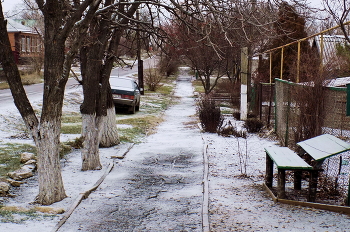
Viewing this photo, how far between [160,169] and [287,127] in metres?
3.59

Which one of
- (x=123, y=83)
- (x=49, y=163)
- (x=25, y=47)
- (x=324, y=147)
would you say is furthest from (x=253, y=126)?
(x=25, y=47)

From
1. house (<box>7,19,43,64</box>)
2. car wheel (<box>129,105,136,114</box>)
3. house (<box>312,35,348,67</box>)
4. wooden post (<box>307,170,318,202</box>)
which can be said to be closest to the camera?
wooden post (<box>307,170,318,202</box>)

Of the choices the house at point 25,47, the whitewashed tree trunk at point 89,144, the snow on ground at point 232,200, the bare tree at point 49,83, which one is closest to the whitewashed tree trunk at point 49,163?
the bare tree at point 49,83

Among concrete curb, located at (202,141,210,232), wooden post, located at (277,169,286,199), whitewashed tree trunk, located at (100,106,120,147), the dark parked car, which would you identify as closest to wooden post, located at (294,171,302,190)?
wooden post, located at (277,169,286,199)

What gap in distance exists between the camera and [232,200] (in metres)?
6.78

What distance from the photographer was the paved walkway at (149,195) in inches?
227

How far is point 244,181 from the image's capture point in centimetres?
806

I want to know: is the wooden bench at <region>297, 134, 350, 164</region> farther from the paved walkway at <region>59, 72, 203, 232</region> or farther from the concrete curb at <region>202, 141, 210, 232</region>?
the paved walkway at <region>59, 72, 203, 232</region>

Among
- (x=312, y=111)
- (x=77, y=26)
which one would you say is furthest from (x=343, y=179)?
(x=77, y=26)

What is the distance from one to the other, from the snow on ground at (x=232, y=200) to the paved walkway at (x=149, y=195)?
0.82 ft

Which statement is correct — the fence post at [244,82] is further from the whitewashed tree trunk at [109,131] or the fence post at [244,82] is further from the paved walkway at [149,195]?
the whitewashed tree trunk at [109,131]

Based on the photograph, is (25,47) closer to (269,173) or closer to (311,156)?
(269,173)

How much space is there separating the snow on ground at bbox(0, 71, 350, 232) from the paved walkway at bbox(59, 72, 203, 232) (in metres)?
0.25

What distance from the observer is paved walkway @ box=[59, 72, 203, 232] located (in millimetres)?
5762
